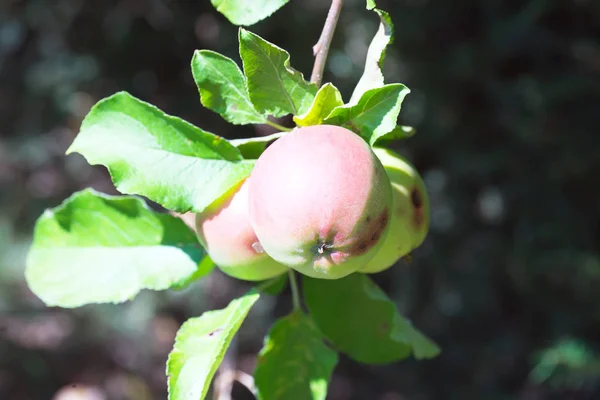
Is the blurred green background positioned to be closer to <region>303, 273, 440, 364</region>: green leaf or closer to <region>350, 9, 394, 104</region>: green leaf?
<region>303, 273, 440, 364</region>: green leaf

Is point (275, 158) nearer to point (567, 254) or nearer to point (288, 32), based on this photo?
point (288, 32)

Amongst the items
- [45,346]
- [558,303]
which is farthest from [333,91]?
[45,346]

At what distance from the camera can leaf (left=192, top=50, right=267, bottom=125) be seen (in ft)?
2.48

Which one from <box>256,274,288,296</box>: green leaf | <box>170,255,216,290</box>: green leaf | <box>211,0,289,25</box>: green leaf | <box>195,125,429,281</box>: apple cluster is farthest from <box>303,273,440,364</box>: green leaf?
<box>211,0,289,25</box>: green leaf

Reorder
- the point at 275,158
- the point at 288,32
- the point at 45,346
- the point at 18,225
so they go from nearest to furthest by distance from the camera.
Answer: the point at 275,158, the point at 288,32, the point at 18,225, the point at 45,346

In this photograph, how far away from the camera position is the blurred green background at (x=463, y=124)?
1.93 metres

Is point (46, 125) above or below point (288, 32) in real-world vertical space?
below

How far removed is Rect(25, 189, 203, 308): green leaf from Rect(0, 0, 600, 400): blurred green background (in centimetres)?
70

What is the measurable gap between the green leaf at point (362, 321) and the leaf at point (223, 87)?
1.00 feet

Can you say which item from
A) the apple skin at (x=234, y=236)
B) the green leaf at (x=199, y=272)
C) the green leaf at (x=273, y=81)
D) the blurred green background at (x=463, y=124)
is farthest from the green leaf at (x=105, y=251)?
the blurred green background at (x=463, y=124)

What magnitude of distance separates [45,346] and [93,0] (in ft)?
6.66

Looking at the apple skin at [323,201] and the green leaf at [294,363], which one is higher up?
the apple skin at [323,201]

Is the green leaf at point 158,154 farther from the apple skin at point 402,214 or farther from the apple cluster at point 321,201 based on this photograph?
the apple skin at point 402,214

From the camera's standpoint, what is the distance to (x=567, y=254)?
1993 millimetres
